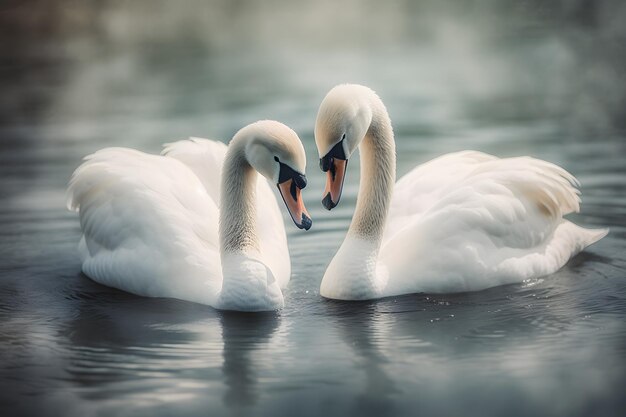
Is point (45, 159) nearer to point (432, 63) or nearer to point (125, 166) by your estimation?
point (125, 166)

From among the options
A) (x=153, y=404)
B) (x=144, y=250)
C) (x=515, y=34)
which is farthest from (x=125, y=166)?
(x=515, y=34)

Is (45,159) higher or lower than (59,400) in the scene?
higher

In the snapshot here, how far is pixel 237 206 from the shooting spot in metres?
10.0

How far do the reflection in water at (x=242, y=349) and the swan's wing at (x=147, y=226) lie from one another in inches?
17.0

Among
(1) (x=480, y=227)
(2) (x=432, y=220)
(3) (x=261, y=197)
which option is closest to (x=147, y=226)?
(3) (x=261, y=197)

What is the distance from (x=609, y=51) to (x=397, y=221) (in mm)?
11338

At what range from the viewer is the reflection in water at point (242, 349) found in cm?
815

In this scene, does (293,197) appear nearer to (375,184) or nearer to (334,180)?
(334,180)

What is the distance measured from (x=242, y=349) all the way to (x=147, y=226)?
1.70 m

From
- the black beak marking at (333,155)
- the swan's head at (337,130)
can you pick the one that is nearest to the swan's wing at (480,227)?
the swan's head at (337,130)

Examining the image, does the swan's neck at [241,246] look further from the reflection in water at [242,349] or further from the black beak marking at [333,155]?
the black beak marking at [333,155]

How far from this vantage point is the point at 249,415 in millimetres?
7805

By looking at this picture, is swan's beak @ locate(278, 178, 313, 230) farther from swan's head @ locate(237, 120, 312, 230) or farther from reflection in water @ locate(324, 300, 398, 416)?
reflection in water @ locate(324, 300, 398, 416)

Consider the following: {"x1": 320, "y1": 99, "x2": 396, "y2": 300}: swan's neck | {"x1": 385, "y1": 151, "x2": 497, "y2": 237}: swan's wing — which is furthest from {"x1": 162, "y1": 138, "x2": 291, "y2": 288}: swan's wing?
{"x1": 385, "y1": 151, "x2": 497, "y2": 237}: swan's wing
